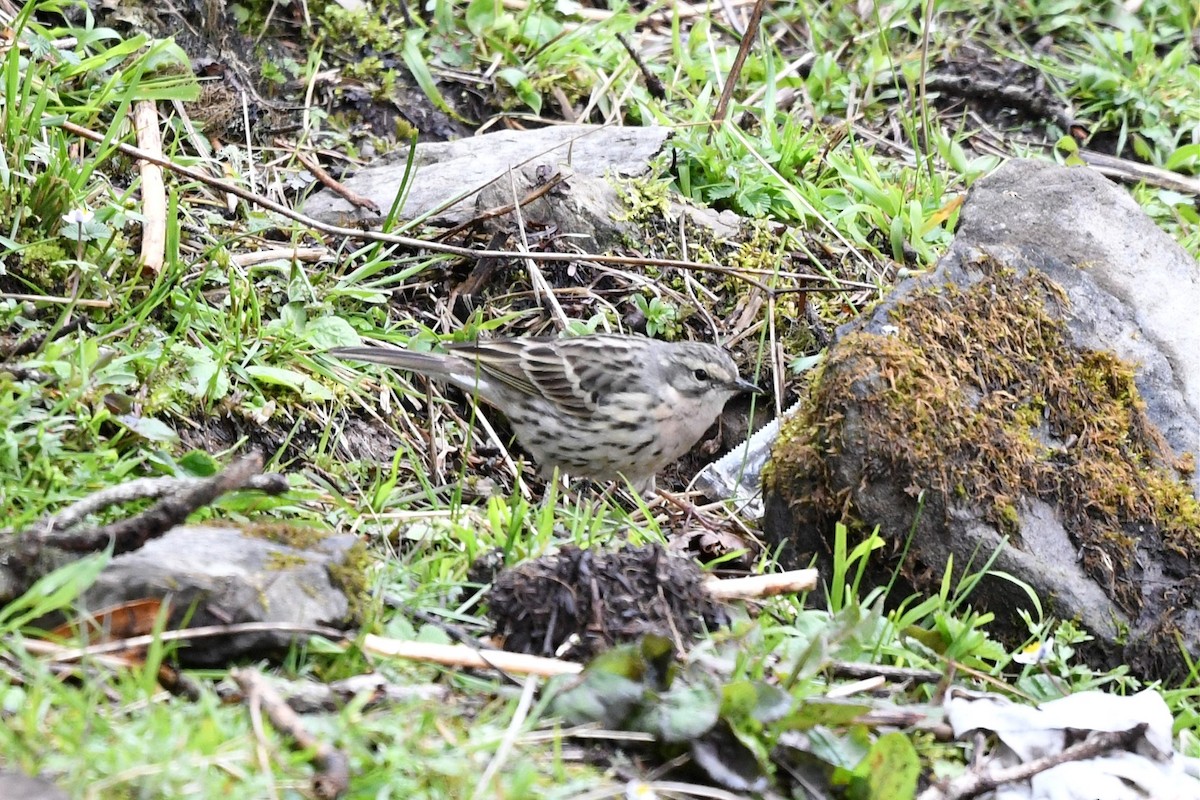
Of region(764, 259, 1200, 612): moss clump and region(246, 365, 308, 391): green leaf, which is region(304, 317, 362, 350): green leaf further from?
region(764, 259, 1200, 612): moss clump

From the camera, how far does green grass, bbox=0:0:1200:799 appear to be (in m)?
3.36

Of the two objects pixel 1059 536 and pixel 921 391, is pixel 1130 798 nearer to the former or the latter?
pixel 1059 536

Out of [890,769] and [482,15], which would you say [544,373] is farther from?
[890,769]

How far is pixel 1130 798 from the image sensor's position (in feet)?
A: 13.1

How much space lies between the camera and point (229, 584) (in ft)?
11.9

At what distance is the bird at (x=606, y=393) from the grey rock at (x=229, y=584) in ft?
8.65

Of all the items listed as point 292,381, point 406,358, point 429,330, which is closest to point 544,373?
point 429,330

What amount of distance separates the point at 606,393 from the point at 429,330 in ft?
2.99

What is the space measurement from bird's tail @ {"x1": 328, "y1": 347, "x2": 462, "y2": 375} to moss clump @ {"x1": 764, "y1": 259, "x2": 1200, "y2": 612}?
1.62 metres

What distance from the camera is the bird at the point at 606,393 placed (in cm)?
658

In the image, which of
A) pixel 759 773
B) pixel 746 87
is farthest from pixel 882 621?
pixel 746 87

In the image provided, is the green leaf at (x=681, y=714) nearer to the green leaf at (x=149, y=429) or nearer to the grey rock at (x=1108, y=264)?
the green leaf at (x=149, y=429)

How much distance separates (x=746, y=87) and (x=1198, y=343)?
392 cm

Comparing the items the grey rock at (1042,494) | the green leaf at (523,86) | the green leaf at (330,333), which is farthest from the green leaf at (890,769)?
the green leaf at (523,86)
